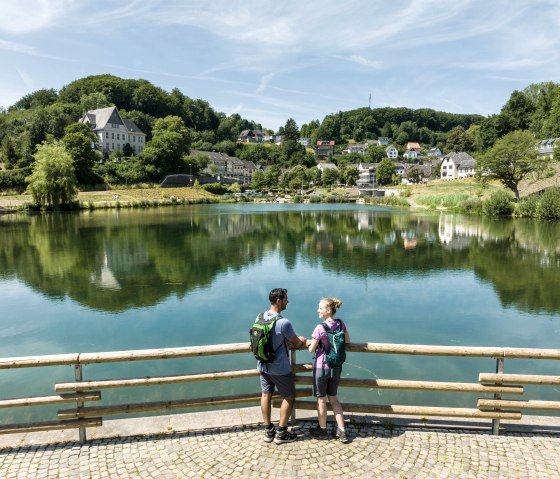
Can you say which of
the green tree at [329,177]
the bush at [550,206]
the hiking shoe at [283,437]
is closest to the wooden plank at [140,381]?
the hiking shoe at [283,437]

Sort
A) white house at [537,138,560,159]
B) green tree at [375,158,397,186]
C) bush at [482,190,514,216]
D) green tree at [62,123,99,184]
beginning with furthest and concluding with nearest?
green tree at [375,158,397,186] < white house at [537,138,560,159] < green tree at [62,123,99,184] < bush at [482,190,514,216]

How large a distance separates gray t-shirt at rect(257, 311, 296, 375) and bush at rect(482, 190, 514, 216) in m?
64.5

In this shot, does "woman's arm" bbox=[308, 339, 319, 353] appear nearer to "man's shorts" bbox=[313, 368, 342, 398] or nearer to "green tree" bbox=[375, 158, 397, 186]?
"man's shorts" bbox=[313, 368, 342, 398]

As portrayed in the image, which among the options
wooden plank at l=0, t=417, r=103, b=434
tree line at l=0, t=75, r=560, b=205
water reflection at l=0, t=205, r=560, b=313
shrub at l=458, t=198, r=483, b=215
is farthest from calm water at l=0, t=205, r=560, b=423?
tree line at l=0, t=75, r=560, b=205

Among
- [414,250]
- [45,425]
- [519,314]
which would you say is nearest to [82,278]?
[45,425]

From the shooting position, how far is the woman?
20.5 feet

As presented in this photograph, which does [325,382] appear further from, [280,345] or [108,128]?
[108,128]

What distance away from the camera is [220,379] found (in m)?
6.59

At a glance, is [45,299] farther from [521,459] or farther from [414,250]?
[414,250]

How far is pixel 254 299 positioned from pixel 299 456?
12.3 metres

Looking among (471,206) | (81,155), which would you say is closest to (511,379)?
(471,206)

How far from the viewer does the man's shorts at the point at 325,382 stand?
20.8 ft

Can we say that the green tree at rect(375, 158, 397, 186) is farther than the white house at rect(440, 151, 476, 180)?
Yes

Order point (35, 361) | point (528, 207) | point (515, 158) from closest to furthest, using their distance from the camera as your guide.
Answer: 1. point (35, 361)
2. point (528, 207)
3. point (515, 158)
